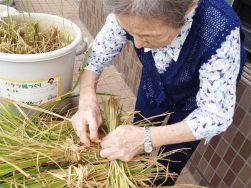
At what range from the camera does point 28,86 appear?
3.28 feet

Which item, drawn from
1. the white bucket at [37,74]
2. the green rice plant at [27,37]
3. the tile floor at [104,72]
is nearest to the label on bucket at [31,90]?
the white bucket at [37,74]

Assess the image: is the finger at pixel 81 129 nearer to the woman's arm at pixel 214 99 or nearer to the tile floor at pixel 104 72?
the woman's arm at pixel 214 99

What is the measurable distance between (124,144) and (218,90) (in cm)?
31

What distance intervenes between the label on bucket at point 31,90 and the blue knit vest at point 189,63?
0.33 m

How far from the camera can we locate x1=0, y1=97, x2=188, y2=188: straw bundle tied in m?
0.81

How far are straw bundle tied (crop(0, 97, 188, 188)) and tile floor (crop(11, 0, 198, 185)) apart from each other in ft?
1.80

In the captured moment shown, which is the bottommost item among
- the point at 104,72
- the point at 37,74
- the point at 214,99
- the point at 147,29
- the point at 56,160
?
the point at 104,72

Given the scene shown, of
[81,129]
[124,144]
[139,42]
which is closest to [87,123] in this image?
[81,129]

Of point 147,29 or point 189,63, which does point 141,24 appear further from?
point 189,63

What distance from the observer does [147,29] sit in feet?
2.57

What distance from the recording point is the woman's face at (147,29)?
2.48 ft

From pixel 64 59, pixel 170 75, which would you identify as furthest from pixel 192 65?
pixel 64 59

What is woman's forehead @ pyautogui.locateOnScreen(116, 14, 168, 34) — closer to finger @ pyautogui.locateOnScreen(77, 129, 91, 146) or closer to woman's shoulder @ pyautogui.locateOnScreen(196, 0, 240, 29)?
woman's shoulder @ pyautogui.locateOnScreen(196, 0, 240, 29)

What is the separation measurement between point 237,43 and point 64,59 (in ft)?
1.78
